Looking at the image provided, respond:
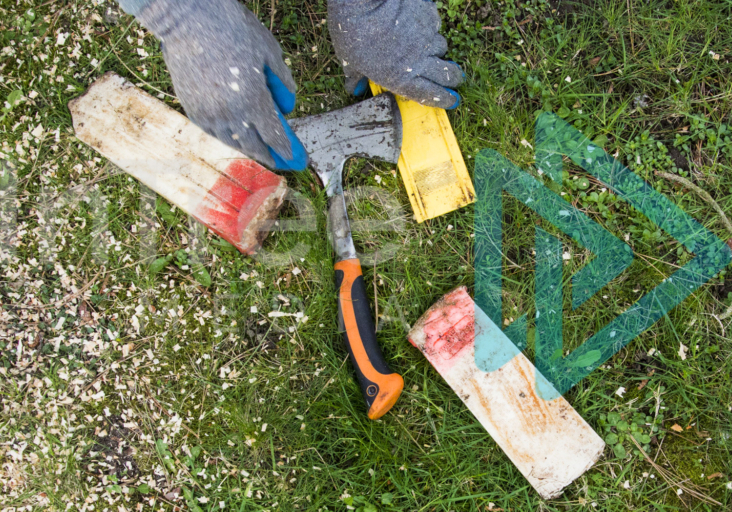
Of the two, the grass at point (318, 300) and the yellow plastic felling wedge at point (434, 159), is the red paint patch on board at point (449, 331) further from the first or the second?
the yellow plastic felling wedge at point (434, 159)

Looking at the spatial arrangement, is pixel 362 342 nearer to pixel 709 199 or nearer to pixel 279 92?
pixel 279 92

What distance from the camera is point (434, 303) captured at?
2160 millimetres

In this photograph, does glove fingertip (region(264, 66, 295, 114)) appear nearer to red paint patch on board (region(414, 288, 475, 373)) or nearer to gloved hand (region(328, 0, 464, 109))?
gloved hand (region(328, 0, 464, 109))

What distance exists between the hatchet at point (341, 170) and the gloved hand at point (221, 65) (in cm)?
41

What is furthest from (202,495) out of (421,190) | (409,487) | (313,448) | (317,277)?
(421,190)

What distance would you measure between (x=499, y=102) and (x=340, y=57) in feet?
2.74

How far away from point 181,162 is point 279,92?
681mm

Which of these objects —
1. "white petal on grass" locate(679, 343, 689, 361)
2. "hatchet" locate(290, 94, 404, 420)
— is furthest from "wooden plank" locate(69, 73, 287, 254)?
"white petal on grass" locate(679, 343, 689, 361)

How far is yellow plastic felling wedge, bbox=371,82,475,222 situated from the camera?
7.18 feet

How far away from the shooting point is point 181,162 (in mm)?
2158

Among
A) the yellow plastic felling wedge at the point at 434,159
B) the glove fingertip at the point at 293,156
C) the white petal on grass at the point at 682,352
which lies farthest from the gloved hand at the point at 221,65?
the white petal on grass at the point at 682,352

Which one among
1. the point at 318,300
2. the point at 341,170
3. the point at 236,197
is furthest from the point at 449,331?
the point at 236,197

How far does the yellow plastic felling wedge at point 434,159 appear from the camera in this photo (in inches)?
86.2

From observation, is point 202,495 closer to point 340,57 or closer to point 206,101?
point 206,101
